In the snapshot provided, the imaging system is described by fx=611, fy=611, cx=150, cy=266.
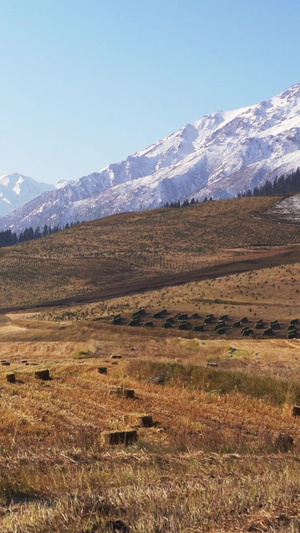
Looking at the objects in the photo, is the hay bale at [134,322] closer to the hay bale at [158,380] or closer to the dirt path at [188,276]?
the dirt path at [188,276]

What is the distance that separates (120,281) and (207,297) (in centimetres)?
3446

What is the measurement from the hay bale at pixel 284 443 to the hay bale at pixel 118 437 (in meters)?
2.54

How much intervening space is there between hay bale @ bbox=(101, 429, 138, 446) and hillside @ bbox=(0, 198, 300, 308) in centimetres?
8470

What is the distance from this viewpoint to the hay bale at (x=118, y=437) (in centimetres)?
1051

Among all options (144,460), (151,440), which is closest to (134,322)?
(151,440)

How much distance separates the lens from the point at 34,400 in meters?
14.8

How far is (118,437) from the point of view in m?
10.7

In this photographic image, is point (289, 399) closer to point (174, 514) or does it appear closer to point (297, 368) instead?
point (297, 368)

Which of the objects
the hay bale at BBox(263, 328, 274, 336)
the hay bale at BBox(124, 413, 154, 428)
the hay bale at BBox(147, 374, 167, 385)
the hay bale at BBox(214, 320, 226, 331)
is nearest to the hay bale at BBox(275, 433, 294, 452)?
the hay bale at BBox(124, 413, 154, 428)

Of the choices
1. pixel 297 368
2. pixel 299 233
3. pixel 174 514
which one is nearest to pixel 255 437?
pixel 174 514

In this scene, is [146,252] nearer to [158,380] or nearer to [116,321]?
[116,321]

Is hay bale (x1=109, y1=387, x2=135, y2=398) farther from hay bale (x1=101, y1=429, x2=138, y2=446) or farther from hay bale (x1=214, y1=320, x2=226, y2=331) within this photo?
hay bale (x1=214, y1=320, x2=226, y2=331)

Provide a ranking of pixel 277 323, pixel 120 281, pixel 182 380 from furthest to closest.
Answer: pixel 120 281
pixel 277 323
pixel 182 380

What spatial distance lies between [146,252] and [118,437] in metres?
127
